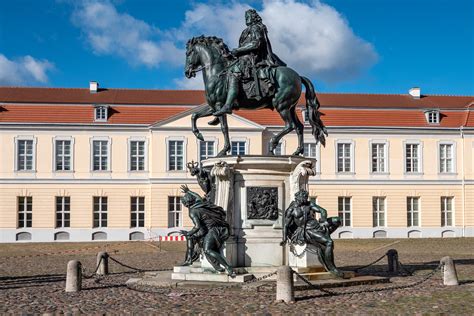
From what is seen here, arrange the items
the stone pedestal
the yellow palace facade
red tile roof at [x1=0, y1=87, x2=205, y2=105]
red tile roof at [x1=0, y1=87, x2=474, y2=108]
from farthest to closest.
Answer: red tile roof at [x1=0, y1=87, x2=474, y2=108] → red tile roof at [x1=0, y1=87, x2=205, y2=105] → the yellow palace facade → the stone pedestal

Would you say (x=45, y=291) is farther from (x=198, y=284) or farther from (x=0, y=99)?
(x=0, y=99)

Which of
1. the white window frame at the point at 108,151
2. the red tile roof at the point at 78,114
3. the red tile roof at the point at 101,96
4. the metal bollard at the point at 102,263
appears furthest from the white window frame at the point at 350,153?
the metal bollard at the point at 102,263

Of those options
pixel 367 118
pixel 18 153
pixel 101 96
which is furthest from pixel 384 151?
pixel 18 153

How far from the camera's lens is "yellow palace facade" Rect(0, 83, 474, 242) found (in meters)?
39.8

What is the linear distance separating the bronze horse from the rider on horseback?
0.18 metres

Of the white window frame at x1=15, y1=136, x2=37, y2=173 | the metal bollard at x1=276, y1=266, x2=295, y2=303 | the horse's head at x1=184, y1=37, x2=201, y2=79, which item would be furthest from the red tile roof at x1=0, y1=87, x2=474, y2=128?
the metal bollard at x1=276, y1=266, x2=295, y2=303

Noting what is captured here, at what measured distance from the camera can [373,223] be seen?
1647 inches

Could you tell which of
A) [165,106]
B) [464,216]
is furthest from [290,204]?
[464,216]

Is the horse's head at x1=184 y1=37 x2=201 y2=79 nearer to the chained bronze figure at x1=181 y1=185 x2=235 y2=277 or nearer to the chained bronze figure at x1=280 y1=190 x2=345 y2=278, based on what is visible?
the chained bronze figure at x1=181 y1=185 x2=235 y2=277

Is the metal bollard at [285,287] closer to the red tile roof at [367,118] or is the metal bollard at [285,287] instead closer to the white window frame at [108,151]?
the red tile roof at [367,118]

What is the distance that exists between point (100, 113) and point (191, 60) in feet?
90.6

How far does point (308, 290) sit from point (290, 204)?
5.30 ft

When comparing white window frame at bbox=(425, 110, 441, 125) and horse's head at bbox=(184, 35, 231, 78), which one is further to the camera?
white window frame at bbox=(425, 110, 441, 125)

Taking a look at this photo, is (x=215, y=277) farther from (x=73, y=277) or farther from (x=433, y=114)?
(x=433, y=114)
